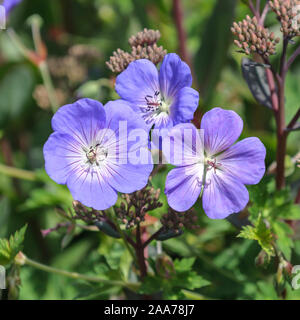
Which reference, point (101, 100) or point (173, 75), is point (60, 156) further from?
point (101, 100)

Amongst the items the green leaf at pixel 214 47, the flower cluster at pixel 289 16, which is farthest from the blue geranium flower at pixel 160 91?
the green leaf at pixel 214 47

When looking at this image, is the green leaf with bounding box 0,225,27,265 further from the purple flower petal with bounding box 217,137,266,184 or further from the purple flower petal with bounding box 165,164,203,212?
the purple flower petal with bounding box 217,137,266,184

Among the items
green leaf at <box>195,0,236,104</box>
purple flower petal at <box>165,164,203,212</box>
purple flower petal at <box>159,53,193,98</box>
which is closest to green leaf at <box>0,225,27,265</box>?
purple flower petal at <box>165,164,203,212</box>

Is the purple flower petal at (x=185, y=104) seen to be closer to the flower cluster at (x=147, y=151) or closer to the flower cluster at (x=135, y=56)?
the flower cluster at (x=147, y=151)

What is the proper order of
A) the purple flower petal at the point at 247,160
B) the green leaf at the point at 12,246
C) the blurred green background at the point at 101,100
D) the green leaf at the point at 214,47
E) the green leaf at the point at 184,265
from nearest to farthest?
the purple flower petal at the point at 247,160
the green leaf at the point at 12,246
the green leaf at the point at 184,265
the blurred green background at the point at 101,100
the green leaf at the point at 214,47

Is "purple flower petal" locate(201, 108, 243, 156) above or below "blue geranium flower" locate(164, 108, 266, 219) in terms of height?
above
